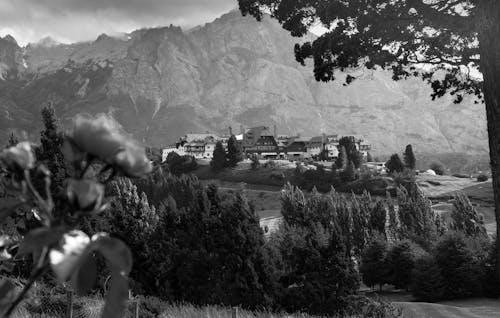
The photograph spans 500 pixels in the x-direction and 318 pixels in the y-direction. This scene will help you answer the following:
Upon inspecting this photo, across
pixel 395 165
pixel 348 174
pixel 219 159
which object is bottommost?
pixel 348 174

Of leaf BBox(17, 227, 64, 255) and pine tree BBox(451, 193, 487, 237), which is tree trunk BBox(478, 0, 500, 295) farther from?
pine tree BBox(451, 193, 487, 237)

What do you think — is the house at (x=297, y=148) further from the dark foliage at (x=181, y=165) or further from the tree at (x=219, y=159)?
the dark foliage at (x=181, y=165)

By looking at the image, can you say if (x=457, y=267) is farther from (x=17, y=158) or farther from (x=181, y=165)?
(x=181, y=165)

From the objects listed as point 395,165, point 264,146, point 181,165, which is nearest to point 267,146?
point 264,146

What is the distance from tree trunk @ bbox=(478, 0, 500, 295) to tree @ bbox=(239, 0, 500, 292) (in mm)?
17

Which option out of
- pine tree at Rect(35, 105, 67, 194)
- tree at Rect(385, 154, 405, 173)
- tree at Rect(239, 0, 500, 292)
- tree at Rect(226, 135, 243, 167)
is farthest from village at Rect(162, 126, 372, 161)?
tree at Rect(239, 0, 500, 292)

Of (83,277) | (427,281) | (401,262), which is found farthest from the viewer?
(401,262)

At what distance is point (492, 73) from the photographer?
9.30 meters

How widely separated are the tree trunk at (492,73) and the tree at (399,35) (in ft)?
0.06

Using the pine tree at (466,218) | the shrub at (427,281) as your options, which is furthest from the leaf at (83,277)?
the pine tree at (466,218)

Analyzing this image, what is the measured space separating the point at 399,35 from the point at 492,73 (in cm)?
285

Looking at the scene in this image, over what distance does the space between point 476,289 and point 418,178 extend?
65918 millimetres

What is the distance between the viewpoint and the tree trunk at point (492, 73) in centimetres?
912

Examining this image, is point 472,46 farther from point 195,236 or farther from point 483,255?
point 483,255
